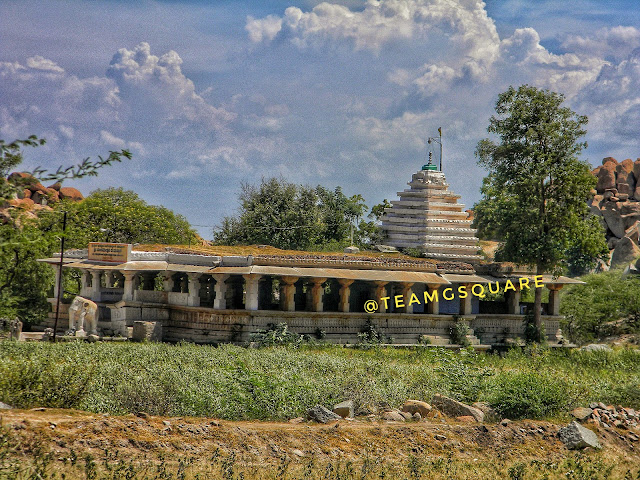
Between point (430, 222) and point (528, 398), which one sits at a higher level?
point (430, 222)

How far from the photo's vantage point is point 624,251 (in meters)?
77.4

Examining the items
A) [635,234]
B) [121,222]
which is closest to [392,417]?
[121,222]

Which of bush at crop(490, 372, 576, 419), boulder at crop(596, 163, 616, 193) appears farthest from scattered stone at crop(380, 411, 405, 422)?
boulder at crop(596, 163, 616, 193)

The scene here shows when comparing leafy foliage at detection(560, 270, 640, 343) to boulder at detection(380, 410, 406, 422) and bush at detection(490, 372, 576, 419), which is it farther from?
boulder at detection(380, 410, 406, 422)

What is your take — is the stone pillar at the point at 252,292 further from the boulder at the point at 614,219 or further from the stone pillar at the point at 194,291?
the boulder at the point at 614,219

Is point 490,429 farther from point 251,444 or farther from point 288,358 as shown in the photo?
point 288,358

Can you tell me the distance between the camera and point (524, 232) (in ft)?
111

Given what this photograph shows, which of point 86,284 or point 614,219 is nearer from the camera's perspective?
point 86,284

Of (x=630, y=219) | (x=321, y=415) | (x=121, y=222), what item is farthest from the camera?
(x=630, y=219)

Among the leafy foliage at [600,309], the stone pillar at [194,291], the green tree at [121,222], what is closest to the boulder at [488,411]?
the stone pillar at [194,291]

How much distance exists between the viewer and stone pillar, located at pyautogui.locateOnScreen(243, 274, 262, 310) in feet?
98.0

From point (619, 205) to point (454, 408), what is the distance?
71.8m

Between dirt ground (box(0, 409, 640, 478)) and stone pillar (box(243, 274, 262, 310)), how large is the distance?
44.8 feet

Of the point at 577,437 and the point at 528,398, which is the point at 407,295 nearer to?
the point at 528,398
